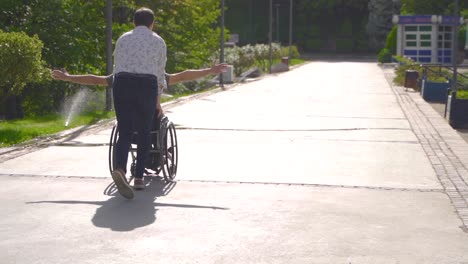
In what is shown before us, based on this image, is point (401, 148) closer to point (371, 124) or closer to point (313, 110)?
point (371, 124)

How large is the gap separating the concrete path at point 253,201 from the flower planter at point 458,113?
60.1 inches

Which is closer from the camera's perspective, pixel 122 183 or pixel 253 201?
pixel 122 183

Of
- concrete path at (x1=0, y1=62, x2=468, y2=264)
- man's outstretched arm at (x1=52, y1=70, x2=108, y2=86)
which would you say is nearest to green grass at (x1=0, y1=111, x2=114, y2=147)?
concrete path at (x1=0, y1=62, x2=468, y2=264)

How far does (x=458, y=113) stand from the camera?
1659cm

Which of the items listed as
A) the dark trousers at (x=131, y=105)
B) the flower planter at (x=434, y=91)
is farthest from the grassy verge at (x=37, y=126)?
the flower planter at (x=434, y=91)

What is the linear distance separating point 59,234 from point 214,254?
1313 mm

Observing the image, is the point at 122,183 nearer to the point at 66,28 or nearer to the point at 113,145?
the point at 113,145

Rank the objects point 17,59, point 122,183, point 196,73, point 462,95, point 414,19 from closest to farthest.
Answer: point 122,183 < point 196,73 < point 17,59 < point 462,95 < point 414,19

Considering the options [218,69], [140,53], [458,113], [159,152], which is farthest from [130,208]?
[458,113]

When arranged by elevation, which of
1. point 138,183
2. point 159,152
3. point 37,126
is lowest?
point 37,126

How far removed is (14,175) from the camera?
9359 mm

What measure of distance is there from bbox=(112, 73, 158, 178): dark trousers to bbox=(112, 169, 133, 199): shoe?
206 millimetres

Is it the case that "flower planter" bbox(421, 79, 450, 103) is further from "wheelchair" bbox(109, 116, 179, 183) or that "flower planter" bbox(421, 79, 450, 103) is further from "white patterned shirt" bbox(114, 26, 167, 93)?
"white patterned shirt" bbox(114, 26, 167, 93)

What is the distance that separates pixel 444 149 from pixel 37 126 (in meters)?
6.63
